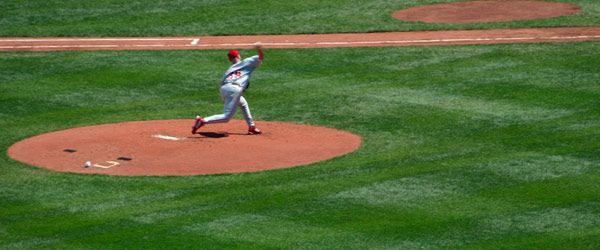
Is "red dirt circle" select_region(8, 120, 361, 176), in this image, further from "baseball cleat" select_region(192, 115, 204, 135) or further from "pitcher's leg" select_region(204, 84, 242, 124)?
"pitcher's leg" select_region(204, 84, 242, 124)

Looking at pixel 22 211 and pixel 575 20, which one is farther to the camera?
pixel 575 20

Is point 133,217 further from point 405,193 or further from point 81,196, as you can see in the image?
point 405,193

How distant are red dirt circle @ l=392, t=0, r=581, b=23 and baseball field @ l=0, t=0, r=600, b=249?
1.62ft

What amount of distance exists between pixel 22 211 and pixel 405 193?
16.7 feet

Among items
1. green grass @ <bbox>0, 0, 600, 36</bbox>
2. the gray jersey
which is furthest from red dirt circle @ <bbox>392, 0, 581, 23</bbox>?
the gray jersey

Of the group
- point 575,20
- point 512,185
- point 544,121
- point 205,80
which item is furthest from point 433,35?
point 512,185

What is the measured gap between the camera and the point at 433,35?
2991 cm

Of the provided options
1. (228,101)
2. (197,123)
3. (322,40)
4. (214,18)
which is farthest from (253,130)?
(214,18)

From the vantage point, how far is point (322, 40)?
2986 cm

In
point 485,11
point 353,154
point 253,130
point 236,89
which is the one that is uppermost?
point 236,89

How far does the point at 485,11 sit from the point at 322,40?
4.90 meters

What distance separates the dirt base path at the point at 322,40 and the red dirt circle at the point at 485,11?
4.74ft

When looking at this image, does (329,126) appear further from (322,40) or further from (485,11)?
(485,11)

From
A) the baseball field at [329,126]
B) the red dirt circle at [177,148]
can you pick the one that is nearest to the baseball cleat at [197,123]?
the red dirt circle at [177,148]
